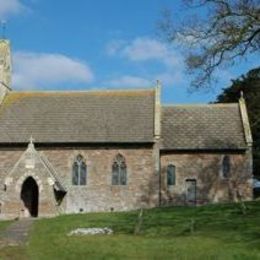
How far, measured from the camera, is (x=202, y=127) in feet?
169

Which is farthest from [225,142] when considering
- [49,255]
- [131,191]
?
[49,255]

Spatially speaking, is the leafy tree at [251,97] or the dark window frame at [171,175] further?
the leafy tree at [251,97]

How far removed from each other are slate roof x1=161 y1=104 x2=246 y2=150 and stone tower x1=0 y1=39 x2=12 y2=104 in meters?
14.3

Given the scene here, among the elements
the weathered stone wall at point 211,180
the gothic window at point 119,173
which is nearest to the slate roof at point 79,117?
the gothic window at point 119,173

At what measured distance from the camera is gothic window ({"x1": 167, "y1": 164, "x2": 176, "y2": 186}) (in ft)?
162

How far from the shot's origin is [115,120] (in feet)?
167

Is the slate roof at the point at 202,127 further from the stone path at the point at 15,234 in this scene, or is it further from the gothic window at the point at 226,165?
the stone path at the point at 15,234

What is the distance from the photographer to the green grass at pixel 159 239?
22.4 metres

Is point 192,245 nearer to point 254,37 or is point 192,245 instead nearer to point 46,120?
point 254,37

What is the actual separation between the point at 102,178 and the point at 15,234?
60.8 feet

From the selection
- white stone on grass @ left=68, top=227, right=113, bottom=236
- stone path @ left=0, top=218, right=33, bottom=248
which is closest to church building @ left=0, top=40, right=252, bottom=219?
stone path @ left=0, top=218, right=33, bottom=248

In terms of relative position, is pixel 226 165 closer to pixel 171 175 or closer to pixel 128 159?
pixel 171 175

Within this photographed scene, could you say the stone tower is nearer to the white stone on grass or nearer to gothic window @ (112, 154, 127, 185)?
gothic window @ (112, 154, 127, 185)

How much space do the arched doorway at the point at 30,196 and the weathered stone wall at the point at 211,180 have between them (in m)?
9.99
